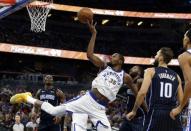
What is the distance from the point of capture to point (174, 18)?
120ft

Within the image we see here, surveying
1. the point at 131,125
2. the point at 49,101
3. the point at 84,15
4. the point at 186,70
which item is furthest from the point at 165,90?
the point at 49,101

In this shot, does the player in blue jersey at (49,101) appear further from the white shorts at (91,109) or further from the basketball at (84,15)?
the basketball at (84,15)

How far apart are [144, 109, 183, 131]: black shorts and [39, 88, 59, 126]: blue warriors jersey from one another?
5.10 m

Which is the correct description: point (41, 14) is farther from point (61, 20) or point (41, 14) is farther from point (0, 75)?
point (61, 20)

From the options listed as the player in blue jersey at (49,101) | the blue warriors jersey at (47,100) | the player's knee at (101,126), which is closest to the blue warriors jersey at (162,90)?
the player's knee at (101,126)

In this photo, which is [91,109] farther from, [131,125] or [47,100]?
[47,100]

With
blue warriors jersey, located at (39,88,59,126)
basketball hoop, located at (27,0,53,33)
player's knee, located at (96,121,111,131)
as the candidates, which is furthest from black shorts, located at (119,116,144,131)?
basketball hoop, located at (27,0,53,33)

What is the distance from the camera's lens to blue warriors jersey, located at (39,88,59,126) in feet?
38.2

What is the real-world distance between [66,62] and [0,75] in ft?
22.4

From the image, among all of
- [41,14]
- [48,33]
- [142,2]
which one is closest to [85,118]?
[41,14]

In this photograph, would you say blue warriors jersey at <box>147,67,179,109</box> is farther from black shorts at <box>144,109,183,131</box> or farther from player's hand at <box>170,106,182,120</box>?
player's hand at <box>170,106,182,120</box>

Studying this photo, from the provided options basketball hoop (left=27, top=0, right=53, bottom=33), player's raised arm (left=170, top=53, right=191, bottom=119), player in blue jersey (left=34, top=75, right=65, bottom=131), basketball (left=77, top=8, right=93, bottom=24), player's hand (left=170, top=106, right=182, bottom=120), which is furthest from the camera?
basketball hoop (left=27, top=0, right=53, bottom=33)

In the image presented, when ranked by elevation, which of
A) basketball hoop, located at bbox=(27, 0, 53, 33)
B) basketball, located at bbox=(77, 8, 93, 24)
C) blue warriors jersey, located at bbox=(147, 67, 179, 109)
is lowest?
blue warriors jersey, located at bbox=(147, 67, 179, 109)

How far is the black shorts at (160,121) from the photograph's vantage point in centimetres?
686
